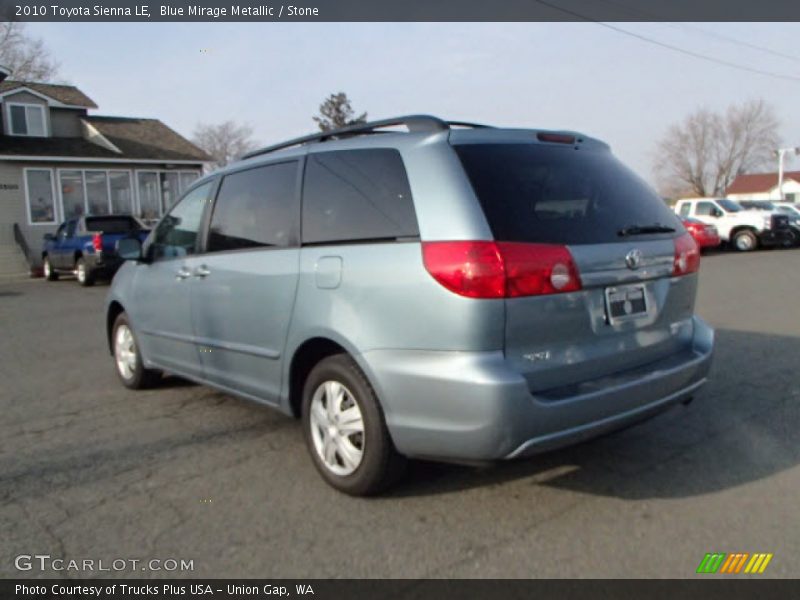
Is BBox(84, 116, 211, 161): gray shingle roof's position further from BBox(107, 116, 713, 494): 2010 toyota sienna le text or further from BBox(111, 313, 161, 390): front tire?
BBox(107, 116, 713, 494): 2010 toyota sienna le text

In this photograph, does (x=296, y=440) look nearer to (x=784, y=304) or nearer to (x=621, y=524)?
(x=621, y=524)

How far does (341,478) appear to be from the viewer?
3.48 metres

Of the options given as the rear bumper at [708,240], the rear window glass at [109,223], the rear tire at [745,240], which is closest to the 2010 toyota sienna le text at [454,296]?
the rear window glass at [109,223]

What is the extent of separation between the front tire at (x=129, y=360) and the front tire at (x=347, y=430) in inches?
98.9

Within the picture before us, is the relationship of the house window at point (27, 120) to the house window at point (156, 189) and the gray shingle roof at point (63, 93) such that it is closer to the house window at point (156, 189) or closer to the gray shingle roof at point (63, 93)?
the gray shingle roof at point (63, 93)

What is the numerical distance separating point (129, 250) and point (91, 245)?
12113mm

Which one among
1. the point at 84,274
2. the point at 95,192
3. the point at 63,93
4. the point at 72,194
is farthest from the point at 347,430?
the point at 63,93

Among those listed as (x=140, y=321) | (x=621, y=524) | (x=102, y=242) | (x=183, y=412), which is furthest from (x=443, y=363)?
(x=102, y=242)

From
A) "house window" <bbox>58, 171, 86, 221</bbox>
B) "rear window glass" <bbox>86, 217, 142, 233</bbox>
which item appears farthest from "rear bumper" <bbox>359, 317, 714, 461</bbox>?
"house window" <bbox>58, 171, 86, 221</bbox>

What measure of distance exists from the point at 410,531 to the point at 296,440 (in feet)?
4.79

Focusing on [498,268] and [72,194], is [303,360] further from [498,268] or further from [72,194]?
[72,194]

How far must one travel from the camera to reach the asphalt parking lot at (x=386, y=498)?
9.49 feet

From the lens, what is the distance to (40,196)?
79.9 ft

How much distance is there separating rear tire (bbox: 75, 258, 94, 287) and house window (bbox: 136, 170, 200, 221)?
1010 cm
